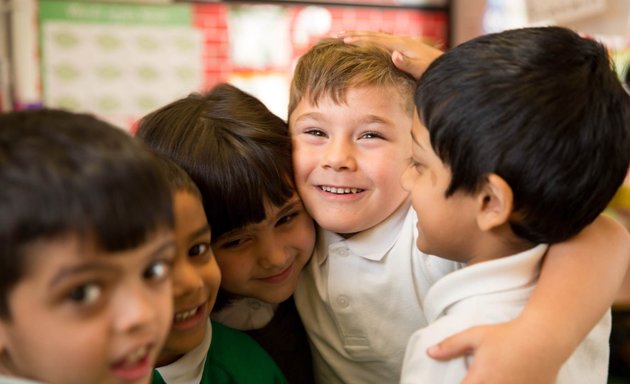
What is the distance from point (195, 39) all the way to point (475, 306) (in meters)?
2.13

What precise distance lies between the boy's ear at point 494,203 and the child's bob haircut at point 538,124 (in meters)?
0.02

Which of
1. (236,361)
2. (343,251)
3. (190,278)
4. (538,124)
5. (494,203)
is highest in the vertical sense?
(538,124)

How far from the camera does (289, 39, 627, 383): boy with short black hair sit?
1.20 metres

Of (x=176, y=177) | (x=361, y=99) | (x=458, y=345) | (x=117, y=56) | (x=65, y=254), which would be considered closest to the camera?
(x=65, y=254)

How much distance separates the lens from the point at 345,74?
122cm

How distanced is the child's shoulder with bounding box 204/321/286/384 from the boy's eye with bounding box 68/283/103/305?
19.0 inches

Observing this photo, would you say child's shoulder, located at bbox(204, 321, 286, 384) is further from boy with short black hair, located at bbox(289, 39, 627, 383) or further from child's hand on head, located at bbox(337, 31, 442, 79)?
child's hand on head, located at bbox(337, 31, 442, 79)

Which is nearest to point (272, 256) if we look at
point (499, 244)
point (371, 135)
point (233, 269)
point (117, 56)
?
point (233, 269)

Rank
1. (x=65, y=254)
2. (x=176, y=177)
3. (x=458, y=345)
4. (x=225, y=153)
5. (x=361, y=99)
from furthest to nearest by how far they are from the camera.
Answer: (x=361, y=99), (x=225, y=153), (x=176, y=177), (x=458, y=345), (x=65, y=254)

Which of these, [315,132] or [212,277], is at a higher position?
[315,132]

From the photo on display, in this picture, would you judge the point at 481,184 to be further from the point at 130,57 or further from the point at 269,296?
the point at 130,57

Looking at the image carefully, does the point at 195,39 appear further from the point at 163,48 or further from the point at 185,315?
the point at 185,315

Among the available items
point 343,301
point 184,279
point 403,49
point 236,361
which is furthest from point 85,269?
point 403,49

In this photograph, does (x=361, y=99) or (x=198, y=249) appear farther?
(x=361, y=99)
